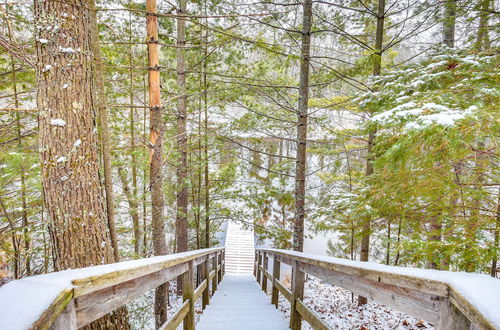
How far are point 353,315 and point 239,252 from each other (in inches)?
318

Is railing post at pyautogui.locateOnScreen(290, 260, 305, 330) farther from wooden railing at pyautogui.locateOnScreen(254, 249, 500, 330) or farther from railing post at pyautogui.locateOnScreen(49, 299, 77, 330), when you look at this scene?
railing post at pyautogui.locateOnScreen(49, 299, 77, 330)

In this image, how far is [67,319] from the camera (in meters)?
0.93

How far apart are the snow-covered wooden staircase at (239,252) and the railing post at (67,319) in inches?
451

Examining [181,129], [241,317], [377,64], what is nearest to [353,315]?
[241,317]

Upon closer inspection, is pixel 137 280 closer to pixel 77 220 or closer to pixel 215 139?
pixel 77 220

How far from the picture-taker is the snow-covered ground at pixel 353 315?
19.8ft

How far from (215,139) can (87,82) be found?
16.5 feet

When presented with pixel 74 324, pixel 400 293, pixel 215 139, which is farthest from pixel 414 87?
pixel 215 139

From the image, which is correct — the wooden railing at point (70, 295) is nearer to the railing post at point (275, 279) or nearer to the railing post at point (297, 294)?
the railing post at point (297, 294)

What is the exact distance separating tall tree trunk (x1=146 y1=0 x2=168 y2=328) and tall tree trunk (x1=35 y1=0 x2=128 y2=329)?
1.82 meters

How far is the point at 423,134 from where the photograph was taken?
2.38 meters

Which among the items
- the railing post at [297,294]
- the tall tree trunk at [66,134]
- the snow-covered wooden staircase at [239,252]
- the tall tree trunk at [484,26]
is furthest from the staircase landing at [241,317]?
the snow-covered wooden staircase at [239,252]

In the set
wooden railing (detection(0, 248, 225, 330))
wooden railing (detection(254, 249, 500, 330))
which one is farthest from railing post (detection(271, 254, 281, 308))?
wooden railing (detection(0, 248, 225, 330))

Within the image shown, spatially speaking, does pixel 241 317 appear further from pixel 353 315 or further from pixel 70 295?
pixel 353 315
